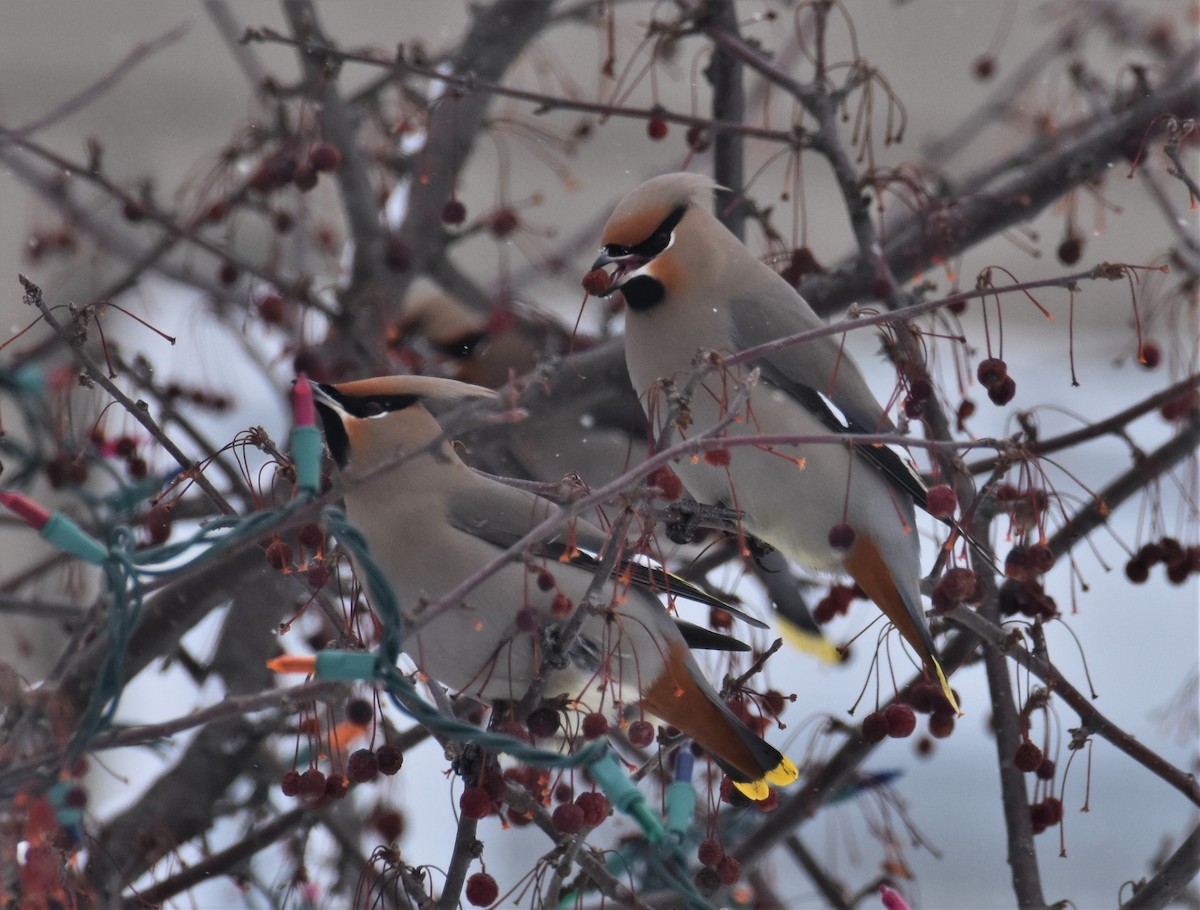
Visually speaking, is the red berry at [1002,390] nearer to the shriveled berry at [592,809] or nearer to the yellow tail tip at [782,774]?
the yellow tail tip at [782,774]

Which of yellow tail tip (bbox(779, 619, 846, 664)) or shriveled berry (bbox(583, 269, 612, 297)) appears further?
yellow tail tip (bbox(779, 619, 846, 664))

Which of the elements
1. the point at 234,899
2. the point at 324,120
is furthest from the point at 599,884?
the point at 324,120

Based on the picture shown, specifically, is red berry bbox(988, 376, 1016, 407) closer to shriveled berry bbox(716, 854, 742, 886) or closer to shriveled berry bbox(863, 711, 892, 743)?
shriveled berry bbox(863, 711, 892, 743)

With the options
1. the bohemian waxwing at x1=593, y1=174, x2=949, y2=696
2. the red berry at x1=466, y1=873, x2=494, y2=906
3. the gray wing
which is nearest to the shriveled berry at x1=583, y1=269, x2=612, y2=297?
the bohemian waxwing at x1=593, y1=174, x2=949, y2=696

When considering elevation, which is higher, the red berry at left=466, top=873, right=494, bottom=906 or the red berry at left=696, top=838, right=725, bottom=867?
the red berry at left=466, top=873, right=494, bottom=906

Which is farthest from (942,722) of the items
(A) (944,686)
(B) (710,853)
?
(B) (710,853)

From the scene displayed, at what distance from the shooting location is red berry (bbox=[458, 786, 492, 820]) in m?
1.32

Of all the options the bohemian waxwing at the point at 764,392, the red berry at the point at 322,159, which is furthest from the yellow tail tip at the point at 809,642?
the red berry at the point at 322,159

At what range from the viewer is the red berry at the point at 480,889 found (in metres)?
1.44

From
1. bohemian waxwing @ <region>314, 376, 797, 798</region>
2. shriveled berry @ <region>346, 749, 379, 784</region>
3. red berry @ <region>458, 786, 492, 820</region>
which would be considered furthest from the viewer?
bohemian waxwing @ <region>314, 376, 797, 798</region>

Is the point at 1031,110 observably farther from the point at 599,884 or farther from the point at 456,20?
the point at 599,884

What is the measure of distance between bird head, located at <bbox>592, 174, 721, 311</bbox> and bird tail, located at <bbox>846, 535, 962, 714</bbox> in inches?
18.2

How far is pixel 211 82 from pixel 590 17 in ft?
6.70

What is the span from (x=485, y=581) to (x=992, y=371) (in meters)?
0.61
